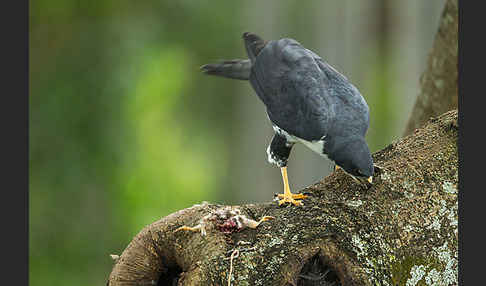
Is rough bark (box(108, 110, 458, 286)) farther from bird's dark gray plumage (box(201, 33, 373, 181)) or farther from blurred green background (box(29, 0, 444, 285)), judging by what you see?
blurred green background (box(29, 0, 444, 285))

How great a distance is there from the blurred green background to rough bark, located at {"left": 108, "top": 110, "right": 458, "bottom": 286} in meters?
2.88

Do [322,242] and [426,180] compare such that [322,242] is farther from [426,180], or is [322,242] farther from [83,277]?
[83,277]

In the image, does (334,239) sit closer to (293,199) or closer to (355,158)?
(293,199)

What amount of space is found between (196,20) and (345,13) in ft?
6.90

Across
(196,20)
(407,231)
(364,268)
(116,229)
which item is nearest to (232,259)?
(364,268)

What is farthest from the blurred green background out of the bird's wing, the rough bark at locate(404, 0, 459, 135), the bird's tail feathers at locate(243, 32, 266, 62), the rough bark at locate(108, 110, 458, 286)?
the rough bark at locate(108, 110, 458, 286)

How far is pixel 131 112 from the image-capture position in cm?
591

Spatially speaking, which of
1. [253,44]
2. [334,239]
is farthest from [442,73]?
A: [334,239]

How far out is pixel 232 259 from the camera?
85.7 inches

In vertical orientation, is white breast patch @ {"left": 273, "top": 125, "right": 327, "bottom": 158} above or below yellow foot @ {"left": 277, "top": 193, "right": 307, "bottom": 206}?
above

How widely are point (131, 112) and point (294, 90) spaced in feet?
11.0

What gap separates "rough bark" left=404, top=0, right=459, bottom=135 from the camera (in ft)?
12.0

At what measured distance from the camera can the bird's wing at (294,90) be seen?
2.79 m

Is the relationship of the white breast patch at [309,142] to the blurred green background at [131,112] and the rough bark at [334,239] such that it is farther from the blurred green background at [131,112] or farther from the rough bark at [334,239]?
the blurred green background at [131,112]
